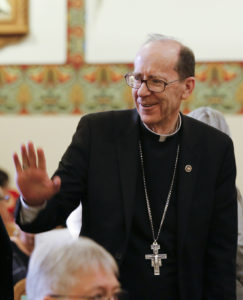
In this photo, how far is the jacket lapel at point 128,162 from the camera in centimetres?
296

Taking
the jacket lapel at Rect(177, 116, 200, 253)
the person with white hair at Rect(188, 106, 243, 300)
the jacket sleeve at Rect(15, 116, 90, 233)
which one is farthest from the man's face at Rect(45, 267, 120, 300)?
the person with white hair at Rect(188, 106, 243, 300)

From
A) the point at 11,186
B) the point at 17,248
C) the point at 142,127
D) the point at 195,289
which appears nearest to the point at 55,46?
the point at 11,186

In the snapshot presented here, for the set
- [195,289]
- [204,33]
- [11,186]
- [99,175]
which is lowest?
[11,186]

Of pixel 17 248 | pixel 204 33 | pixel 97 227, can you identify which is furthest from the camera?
pixel 204 33

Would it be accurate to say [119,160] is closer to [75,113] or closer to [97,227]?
[97,227]

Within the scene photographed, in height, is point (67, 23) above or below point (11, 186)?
above

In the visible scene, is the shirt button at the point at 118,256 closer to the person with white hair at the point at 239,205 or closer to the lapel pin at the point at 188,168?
the lapel pin at the point at 188,168

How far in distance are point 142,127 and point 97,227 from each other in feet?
1.80

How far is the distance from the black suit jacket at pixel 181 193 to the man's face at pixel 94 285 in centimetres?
86

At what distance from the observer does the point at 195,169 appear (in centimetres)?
311

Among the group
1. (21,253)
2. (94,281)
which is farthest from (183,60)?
(21,253)

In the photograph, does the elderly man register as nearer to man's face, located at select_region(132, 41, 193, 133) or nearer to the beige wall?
man's face, located at select_region(132, 41, 193, 133)

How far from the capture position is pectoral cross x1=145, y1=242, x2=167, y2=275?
2.92m

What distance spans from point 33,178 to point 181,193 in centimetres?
79
